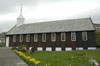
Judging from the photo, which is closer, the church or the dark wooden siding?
the dark wooden siding

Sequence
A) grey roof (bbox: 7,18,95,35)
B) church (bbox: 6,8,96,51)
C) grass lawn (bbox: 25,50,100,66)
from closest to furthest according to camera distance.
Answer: grass lawn (bbox: 25,50,100,66)
church (bbox: 6,8,96,51)
grey roof (bbox: 7,18,95,35)

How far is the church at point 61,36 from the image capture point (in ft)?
83.0

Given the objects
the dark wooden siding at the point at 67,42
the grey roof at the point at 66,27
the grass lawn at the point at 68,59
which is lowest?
the grass lawn at the point at 68,59

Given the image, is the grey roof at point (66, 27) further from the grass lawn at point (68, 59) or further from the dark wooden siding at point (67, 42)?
the grass lawn at point (68, 59)

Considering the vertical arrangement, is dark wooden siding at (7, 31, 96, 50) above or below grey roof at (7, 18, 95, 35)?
below

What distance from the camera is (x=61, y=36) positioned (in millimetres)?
27531

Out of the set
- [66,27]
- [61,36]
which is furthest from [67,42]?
[66,27]

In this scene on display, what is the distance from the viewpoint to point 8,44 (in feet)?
118

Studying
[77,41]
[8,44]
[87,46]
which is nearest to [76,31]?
[77,41]

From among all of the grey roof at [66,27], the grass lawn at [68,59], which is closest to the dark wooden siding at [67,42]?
the grey roof at [66,27]

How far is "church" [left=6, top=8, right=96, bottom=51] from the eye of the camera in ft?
83.0

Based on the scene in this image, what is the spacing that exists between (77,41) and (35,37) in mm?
10001

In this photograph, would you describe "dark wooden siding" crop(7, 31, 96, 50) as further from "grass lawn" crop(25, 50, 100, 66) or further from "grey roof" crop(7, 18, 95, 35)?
"grass lawn" crop(25, 50, 100, 66)

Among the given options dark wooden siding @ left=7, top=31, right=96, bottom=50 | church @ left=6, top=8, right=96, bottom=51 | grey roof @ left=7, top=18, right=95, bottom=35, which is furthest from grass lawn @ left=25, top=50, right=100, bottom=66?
grey roof @ left=7, top=18, right=95, bottom=35
